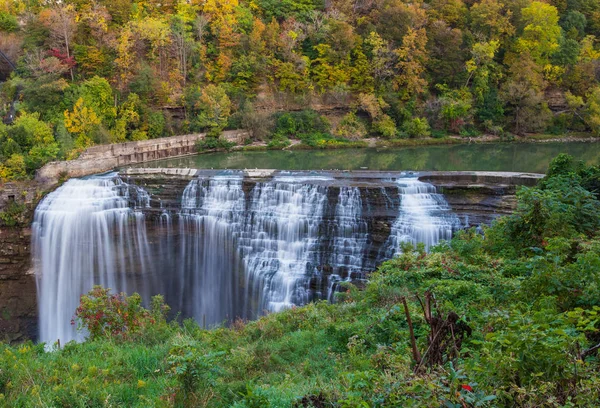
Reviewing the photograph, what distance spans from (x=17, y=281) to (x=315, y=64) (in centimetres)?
2200

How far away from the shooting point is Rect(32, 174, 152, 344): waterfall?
14945mm

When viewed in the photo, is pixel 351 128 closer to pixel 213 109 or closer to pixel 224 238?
pixel 213 109

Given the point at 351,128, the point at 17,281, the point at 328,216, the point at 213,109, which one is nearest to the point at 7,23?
the point at 213,109

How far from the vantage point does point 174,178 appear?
53.4 feet

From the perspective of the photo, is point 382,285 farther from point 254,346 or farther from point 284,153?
point 284,153

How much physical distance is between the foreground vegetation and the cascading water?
3.24m

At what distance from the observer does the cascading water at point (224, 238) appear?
14102 mm

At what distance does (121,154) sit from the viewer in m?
20.7

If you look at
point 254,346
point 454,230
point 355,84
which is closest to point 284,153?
point 355,84

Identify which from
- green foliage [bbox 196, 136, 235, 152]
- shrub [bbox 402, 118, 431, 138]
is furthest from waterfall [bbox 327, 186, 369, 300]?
shrub [bbox 402, 118, 431, 138]

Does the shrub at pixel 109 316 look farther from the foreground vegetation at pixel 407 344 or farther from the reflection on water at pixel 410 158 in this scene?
the reflection on water at pixel 410 158

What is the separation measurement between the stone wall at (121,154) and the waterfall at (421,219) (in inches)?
495

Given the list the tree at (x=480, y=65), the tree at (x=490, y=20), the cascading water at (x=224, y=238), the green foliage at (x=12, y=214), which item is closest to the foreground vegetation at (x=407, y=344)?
the cascading water at (x=224, y=238)

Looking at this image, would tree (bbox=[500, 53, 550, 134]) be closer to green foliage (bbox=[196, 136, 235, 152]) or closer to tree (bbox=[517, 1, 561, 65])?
tree (bbox=[517, 1, 561, 65])
